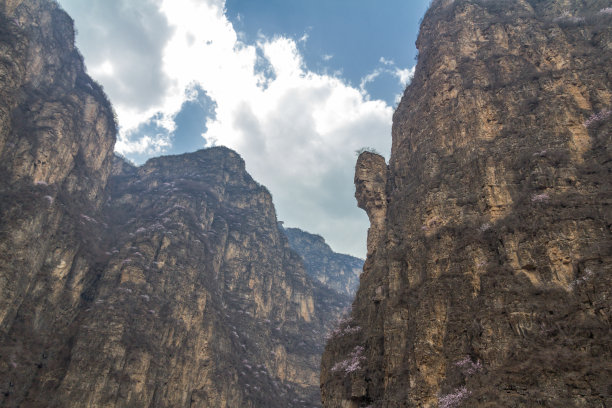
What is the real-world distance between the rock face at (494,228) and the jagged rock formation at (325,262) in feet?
405

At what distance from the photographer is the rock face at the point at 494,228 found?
1830cm

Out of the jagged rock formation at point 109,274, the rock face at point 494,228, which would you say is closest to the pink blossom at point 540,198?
the rock face at point 494,228

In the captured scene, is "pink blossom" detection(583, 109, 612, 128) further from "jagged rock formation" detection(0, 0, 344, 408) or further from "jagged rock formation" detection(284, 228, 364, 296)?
"jagged rock formation" detection(284, 228, 364, 296)

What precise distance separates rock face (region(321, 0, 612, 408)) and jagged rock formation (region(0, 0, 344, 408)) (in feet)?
111

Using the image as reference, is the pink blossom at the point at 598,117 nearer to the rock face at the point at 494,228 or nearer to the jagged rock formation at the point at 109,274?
the rock face at the point at 494,228

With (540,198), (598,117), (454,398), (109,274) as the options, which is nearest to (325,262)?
(109,274)

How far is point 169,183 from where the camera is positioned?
318ft

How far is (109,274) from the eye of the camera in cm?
5716

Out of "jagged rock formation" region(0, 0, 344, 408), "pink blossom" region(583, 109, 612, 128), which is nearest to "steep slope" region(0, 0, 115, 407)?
"jagged rock formation" region(0, 0, 344, 408)

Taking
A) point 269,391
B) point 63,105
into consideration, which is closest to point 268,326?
point 269,391

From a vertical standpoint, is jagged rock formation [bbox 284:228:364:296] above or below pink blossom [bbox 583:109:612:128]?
above

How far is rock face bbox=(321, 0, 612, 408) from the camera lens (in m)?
18.3

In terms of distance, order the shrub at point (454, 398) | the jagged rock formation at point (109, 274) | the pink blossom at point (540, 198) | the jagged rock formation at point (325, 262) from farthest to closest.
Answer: the jagged rock formation at point (325, 262) < the jagged rock formation at point (109, 274) < the pink blossom at point (540, 198) < the shrub at point (454, 398)

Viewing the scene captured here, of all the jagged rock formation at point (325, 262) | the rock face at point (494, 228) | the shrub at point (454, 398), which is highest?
the jagged rock formation at point (325, 262)
